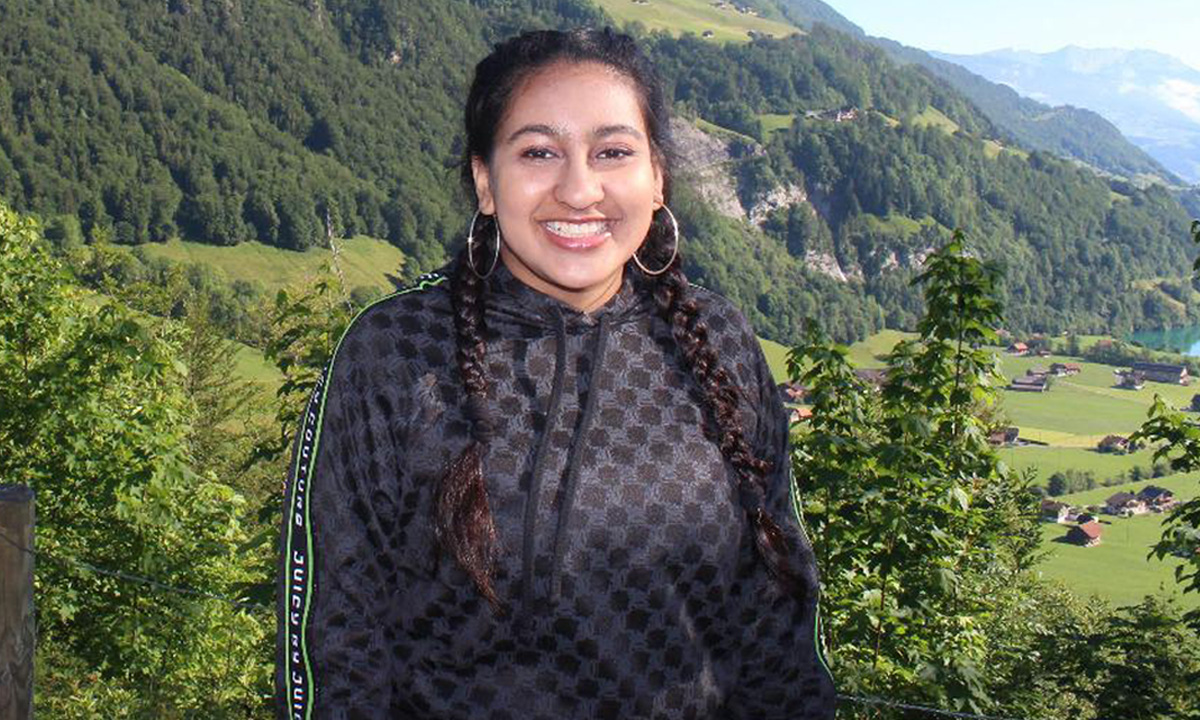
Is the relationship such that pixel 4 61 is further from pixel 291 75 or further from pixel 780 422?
pixel 780 422

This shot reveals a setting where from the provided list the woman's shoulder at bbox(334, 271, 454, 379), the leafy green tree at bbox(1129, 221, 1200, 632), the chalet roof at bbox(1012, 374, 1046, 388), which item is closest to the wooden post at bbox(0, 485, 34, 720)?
the woman's shoulder at bbox(334, 271, 454, 379)

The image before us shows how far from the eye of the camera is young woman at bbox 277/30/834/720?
2.18m

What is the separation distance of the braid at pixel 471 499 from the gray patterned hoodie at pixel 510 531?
0.10 ft

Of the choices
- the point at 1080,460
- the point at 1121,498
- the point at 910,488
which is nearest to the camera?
the point at 910,488

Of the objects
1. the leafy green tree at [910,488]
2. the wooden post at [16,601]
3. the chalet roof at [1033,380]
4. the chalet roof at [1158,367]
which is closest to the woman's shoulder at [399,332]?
the wooden post at [16,601]

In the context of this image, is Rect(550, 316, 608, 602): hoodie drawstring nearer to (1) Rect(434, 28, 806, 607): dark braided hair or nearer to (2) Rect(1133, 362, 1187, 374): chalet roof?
(1) Rect(434, 28, 806, 607): dark braided hair

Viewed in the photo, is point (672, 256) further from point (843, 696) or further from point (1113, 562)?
point (1113, 562)

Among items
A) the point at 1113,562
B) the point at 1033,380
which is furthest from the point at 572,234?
the point at 1033,380

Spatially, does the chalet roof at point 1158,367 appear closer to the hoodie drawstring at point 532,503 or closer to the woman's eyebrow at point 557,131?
the woman's eyebrow at point 557,131

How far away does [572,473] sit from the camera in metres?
2.20

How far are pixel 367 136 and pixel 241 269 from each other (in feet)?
188

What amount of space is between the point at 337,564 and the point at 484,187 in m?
0.83

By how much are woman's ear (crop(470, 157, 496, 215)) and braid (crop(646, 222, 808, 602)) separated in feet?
1.31

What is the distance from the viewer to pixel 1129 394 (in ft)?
460
